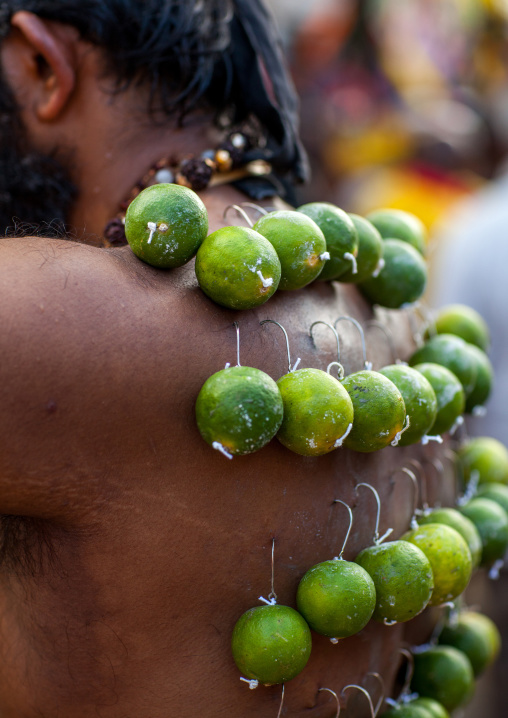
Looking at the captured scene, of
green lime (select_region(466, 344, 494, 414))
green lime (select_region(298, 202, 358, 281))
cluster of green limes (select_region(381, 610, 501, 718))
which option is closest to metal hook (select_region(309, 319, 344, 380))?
green lime (select_region(298, 202, 358, 281))

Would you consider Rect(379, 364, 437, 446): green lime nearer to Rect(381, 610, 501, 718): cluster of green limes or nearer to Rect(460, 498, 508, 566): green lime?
Rect(460, 498, 508, 566): green lime

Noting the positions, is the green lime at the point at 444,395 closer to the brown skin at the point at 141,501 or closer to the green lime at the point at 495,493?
Answer: the brown skin at the point at 141,501

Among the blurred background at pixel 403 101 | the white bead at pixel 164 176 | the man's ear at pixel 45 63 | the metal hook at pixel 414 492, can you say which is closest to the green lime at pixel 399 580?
the metal hook at pixel 414 492

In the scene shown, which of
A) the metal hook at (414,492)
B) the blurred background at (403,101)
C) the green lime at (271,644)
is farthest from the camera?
the blurred background at (403,101)

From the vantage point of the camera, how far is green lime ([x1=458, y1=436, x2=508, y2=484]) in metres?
2.11

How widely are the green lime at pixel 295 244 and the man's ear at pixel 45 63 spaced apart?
826mm

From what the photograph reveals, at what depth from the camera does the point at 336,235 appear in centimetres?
160

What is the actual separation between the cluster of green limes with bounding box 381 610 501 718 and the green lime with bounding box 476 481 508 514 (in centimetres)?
36

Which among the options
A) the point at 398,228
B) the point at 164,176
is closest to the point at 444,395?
the point at 398,228

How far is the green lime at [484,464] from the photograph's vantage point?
2109mm

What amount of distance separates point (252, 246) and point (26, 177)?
3.57 ft

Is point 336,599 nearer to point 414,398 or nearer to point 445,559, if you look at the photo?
point 445,559

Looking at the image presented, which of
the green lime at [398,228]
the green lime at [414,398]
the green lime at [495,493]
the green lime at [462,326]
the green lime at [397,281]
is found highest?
the green lime at [398,228]

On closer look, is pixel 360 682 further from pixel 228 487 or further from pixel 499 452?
pixel 499 452
